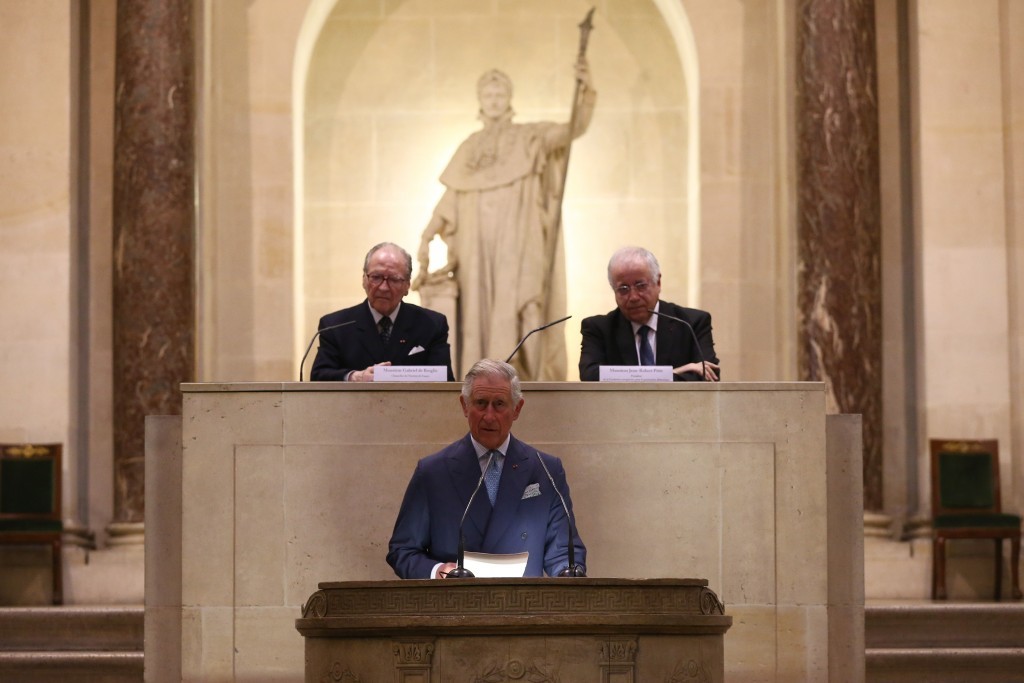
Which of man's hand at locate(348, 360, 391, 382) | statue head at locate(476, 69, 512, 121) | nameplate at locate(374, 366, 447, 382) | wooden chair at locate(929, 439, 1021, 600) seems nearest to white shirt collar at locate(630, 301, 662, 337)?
nameplate at locate(374, 366, 447, 382)

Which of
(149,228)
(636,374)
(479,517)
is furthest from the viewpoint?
(149,228)

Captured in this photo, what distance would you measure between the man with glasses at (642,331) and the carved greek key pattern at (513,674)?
9.20 ft

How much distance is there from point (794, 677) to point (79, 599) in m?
5.59

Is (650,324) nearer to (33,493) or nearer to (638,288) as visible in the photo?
(638,288)

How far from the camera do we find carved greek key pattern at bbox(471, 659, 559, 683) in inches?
204

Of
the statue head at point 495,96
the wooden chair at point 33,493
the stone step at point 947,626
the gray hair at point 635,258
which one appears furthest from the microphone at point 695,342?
the statue head at point 495,96

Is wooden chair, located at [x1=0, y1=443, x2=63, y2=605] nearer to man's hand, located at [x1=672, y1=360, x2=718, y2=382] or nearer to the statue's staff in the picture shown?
the statue's staff

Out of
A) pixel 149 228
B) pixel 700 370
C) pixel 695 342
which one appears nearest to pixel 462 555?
pixel 700 370

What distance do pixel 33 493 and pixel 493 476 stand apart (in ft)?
18.4

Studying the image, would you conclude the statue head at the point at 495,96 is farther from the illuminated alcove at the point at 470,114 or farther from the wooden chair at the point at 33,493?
the wooden chair at the point at 33,493

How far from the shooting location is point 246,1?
42.1 ft

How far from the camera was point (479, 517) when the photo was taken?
627 cm

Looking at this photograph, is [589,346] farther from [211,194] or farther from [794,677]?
[211,194]

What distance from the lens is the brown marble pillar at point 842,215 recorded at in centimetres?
1174
